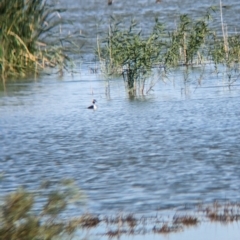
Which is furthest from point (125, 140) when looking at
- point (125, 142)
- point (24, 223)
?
point (24, 223)

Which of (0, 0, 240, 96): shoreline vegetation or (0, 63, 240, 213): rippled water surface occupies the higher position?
(0, 0, 240, 96): shoreline vegetation

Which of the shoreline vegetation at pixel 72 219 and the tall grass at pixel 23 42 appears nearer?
the shoreline vegetation at pixel 72 219

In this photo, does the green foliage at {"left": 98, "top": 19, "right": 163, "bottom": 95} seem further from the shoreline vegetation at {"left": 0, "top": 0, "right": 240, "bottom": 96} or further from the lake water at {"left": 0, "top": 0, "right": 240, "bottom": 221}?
the lake water at {"left": 0, "top": 0, "right": 240, "bottom": 221}

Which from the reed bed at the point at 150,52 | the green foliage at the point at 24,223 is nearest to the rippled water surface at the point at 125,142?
the reed bed at the point at 150,52

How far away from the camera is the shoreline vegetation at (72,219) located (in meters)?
4.93

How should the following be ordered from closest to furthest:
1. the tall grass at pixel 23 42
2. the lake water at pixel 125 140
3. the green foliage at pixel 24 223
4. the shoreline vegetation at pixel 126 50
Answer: the green foliage at pixel 24 223 < the lake water at pixel 125 140 < the shoreline vegetation at pixel 126 50 < the tall grass at pixel 23 42

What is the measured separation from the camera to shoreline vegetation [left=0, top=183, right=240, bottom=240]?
4930 millimetres

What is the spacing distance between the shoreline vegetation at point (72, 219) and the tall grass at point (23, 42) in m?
7.94

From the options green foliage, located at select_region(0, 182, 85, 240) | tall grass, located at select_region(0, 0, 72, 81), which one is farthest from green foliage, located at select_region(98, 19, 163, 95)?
green foliage, located at select_region(0, 182, 85, 240)

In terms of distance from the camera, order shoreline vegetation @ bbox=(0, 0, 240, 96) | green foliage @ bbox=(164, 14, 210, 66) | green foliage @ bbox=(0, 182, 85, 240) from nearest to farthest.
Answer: green foliage @ bbox=(0, 182, 85, 240) → shoreline vegetation @ bbox=(0, 0, 240, 96) → green foliage @ bbox=(164, 14, 210, 66)

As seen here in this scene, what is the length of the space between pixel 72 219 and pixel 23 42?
9.88 meters

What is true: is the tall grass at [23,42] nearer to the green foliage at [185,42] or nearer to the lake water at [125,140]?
the lake water at [125,140]

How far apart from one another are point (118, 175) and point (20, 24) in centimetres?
787

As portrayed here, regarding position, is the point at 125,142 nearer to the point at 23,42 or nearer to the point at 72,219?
the point at 72,219
